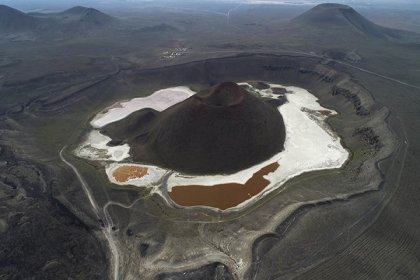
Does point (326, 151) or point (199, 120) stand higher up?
point (199, 120)

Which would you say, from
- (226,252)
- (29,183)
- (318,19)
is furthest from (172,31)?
(226,252)

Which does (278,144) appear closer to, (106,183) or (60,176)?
(106,183)

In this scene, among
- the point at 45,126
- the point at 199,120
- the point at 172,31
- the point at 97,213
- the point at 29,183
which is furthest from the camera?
the point at 172,31

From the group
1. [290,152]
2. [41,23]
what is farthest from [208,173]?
[41,23]

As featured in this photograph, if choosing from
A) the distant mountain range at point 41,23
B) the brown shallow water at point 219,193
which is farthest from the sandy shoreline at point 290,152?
the distant mountain range at point 41,23

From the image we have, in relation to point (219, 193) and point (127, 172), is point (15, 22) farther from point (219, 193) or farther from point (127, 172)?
point (219, 193)

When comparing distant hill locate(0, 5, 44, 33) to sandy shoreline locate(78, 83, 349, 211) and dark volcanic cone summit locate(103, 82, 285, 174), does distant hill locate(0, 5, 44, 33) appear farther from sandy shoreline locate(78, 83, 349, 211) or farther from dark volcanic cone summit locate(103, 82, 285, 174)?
dark volcanic cone summit locate(103, 82, 285, 174)
